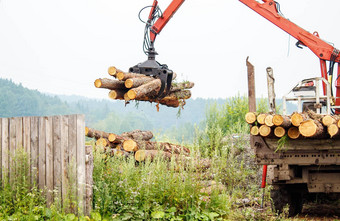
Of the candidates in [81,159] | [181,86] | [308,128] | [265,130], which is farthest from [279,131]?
[181,86]

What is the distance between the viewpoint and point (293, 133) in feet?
21.6

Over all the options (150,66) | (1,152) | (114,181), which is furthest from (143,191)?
(150,66)

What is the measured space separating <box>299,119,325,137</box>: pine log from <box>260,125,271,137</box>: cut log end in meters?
0.44

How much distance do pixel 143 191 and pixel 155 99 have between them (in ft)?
20.5

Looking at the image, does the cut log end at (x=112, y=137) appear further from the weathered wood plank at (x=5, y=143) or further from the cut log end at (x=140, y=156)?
the weathered wood plank at (x=5, y=143)

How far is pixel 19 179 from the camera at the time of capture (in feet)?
21.1

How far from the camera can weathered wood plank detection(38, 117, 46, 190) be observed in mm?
6477

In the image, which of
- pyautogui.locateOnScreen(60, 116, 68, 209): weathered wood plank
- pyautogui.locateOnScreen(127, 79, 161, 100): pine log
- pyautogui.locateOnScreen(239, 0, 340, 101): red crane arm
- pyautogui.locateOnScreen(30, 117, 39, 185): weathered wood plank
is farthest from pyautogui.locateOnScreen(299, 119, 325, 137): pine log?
pyautogui.locateOnScreen(127, 79, 161, 100): pine log

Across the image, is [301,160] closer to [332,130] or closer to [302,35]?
[332,130]

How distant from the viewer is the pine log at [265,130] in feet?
21.5

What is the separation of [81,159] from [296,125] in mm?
2951

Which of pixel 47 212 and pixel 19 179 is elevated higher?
pixel 19 179

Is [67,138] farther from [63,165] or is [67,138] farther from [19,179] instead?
[19,179]

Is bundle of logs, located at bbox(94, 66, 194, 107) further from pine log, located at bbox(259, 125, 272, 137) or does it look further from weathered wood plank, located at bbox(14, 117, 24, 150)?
pine log, located at bbox(259, 125, 272, 137)
